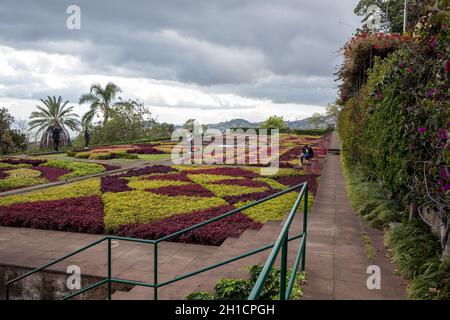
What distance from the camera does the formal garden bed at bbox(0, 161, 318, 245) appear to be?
7930mm

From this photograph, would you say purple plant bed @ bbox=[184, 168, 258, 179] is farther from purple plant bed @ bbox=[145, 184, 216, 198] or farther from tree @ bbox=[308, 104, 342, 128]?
tree @ bbox=[308, 104, 342, 128]

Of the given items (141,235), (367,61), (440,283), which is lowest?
(141,235)

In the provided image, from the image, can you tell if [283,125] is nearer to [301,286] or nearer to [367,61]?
[367,61]

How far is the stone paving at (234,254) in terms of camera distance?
4188 millimetres

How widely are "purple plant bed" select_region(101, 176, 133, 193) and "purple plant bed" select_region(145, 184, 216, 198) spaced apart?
93 cm

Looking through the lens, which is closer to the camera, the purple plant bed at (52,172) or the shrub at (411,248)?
the shrub at (411,248)

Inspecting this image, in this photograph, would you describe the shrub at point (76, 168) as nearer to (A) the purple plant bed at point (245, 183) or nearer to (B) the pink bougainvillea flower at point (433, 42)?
(A) the purple plant bed at point (245, 183)

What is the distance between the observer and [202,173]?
15.3 metres

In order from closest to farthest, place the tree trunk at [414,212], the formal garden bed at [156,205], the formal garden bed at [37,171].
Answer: the tree trunk at [414,212] → the formal garden bed at [156,205] → the formal garden bed at [37,171]

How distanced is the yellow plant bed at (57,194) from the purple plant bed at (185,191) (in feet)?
6.10

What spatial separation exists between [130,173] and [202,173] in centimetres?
291

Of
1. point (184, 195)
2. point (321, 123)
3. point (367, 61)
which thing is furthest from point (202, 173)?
point (321, 123)

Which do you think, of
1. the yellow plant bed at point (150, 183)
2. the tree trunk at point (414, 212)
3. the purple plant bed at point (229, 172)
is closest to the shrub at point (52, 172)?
the yellow plant bed at point (150, 183)

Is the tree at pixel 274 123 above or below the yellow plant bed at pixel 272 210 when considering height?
above
